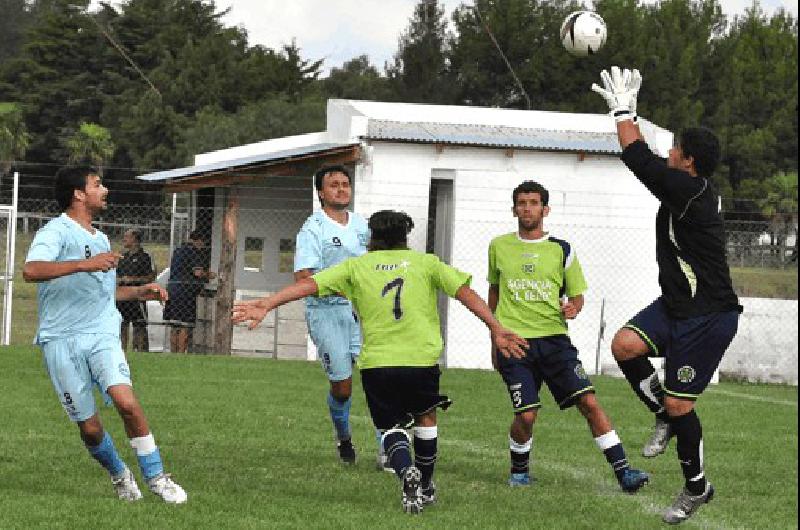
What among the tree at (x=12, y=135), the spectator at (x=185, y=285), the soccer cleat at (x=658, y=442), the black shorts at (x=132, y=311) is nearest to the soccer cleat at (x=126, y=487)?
the soccer cleat at (x=658, y=442)

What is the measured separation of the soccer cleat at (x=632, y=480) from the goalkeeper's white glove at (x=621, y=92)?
2.38 m

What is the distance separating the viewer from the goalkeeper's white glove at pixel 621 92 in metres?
8.72

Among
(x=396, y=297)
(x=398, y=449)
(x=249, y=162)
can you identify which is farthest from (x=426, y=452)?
(x=249, y=162)

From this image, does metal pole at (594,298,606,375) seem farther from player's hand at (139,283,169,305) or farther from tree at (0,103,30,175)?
tree at (0,103,30,175)

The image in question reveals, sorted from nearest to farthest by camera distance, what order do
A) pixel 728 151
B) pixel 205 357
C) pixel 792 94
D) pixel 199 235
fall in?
pixel 205 357
pixel 199 235
pixel 728 151
pixel 792 94

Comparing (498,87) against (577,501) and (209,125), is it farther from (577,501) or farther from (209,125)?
(577,501)

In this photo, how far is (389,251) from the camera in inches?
360

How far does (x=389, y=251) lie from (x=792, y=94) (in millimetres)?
73257

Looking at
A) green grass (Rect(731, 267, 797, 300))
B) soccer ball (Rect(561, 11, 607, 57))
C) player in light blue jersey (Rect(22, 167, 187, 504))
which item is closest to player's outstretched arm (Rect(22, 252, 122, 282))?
player in light blue jersey (Rect(22, 167, 187, 504))

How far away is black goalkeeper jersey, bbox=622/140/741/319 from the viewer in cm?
864

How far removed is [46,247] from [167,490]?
149cm

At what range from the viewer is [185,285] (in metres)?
24.1

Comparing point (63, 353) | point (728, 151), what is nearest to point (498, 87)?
point (728, 151)

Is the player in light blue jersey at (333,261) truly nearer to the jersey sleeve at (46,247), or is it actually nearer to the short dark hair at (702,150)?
the jersey sleeve at (46,247)
